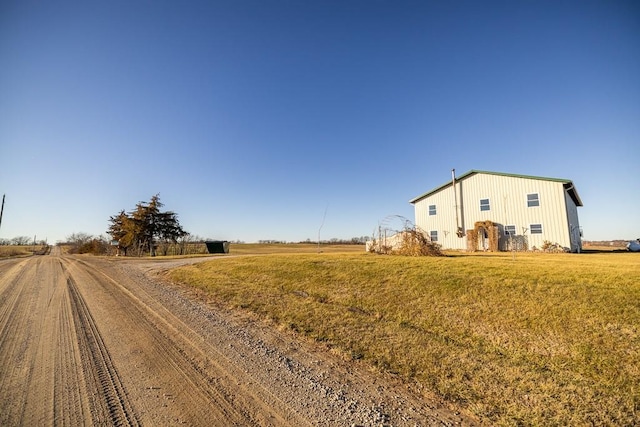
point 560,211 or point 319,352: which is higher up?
point 560,211

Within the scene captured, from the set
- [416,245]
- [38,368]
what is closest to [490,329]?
[38,368]

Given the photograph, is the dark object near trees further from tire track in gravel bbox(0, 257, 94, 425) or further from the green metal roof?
tire track in gravel bbox(0, 257, 94, 425)

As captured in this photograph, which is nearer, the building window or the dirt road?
the dirt road

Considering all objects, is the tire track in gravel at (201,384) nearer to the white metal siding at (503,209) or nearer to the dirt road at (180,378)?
the dirt road at (180,378)

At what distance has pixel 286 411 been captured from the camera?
3.00 metres

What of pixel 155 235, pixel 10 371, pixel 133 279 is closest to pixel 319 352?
pixel 10 371

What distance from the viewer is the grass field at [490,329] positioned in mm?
3270

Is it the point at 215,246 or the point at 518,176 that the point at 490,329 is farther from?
the point at 215,246

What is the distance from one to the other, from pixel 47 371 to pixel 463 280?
8.78 m

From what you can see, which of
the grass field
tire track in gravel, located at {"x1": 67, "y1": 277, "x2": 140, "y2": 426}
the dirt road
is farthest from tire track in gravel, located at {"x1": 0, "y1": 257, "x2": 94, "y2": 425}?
the grass field

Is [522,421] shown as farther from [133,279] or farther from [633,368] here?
[133,279]

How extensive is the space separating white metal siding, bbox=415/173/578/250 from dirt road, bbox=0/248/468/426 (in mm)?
24907

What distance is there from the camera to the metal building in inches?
872

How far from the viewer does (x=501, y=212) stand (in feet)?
79.8
